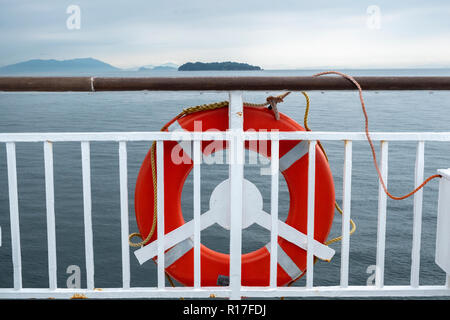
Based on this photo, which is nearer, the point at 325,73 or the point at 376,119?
the point at 325,73

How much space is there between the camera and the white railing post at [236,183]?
4.97ft

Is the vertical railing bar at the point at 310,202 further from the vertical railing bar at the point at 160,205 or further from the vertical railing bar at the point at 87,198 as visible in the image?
the vertical railing bar at the point at 87,198

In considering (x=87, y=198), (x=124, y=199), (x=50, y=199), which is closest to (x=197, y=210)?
(x=124, y=199)

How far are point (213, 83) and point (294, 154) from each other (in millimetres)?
407

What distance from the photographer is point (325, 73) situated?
5.14 ft

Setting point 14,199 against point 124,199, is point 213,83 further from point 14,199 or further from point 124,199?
point 14,199

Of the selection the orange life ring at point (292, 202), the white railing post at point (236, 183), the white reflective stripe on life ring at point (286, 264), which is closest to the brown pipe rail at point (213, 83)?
the white railing post at point (236, 183)

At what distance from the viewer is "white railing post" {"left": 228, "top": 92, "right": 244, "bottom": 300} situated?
4.97 ft

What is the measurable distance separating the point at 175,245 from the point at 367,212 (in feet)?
14.6

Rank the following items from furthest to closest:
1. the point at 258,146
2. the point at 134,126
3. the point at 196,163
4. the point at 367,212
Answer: the point at 134,126
the point at 367,212
the point at 258,146
the point at 196,163

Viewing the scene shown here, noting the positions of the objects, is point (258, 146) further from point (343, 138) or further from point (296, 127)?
point (343, 138)

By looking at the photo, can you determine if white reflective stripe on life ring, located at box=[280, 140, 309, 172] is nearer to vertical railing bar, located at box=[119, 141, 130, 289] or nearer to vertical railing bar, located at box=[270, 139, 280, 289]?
vertical railing bar, located at box=[270, 139, 280, 289]
